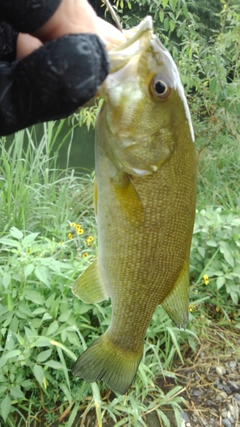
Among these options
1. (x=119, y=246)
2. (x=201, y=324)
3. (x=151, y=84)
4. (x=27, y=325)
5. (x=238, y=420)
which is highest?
(x=151, y=84)

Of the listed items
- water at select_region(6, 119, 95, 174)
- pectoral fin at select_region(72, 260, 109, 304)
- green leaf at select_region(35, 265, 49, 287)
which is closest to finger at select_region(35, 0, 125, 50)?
pectoral fin at select_region(72, 260, 109, 304)

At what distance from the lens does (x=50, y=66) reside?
968 millimetres

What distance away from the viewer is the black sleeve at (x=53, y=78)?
0.97 m

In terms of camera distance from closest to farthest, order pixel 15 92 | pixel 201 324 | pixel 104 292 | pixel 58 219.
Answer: pixel 15 92, pixel 104 292, pixel 201 324, pixel 58 219

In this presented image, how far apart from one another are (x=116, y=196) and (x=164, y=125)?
0.25m

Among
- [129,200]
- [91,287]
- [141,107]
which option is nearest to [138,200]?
[129,200]

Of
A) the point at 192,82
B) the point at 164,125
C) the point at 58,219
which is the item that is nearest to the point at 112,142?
the point at 164,125

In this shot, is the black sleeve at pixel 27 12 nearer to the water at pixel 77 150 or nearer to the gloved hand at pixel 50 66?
the gloved hand at pixel 50 66

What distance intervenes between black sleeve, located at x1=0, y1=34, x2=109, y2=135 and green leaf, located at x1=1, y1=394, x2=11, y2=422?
1468 millimetres

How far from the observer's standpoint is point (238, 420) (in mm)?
2584

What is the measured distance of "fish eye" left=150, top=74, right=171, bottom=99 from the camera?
124 cm

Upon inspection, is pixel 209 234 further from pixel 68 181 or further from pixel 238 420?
pixel 68 181

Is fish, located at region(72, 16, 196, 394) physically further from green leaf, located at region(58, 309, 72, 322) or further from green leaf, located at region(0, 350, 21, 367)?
green leaf, located at region(58, 309, 72, 322)

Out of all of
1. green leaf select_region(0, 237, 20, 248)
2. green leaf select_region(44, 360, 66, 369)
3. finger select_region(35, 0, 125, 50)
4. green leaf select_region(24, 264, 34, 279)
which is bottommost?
green leaf select_region(44, 360, 66, 369)
